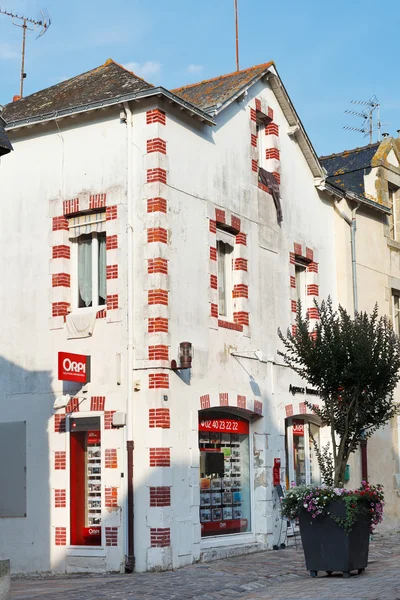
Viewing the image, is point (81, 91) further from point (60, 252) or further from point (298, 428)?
point (298, 428)

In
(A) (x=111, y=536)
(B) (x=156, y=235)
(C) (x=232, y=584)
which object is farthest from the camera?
(B) (x=156, y=235)

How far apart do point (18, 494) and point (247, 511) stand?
4.16 m

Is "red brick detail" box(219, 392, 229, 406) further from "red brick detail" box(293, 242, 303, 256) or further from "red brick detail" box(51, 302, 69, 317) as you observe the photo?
"red brick detail" box(293, 242, 303, 256)

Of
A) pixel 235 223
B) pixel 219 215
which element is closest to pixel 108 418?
pixel 219 215

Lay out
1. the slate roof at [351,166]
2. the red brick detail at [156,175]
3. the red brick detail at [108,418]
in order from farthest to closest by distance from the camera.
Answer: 1. the slate roof at [351,166]
2. the red brick detail at [156,175]
3. the red brick detail at [108,418]

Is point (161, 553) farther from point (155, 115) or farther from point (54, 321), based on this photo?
point (155, 115)

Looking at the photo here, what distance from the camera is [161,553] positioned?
14297 millimetres

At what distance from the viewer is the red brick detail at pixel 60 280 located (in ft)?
52.7

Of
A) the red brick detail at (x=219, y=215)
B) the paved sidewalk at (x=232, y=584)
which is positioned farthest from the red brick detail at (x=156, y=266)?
the paved sidewalk at (x=232, y=584)

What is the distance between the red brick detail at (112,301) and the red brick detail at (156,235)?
1.05 m

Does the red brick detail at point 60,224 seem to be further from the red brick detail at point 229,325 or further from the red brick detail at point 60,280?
the red brick detail at point 229,325

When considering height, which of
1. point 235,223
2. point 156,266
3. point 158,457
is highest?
point 235,223

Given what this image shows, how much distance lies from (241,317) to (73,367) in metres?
3.65

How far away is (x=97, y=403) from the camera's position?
15227mm
